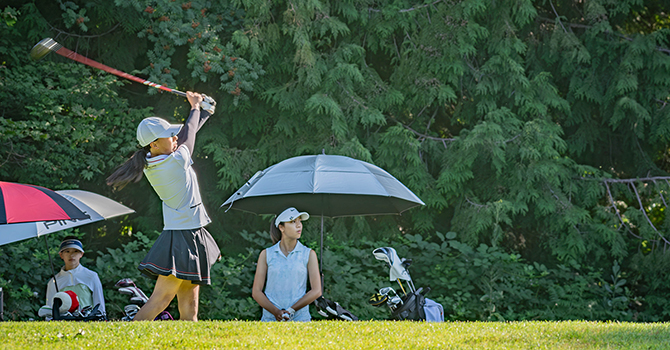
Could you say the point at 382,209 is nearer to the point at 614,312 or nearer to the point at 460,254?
the point at 460,254

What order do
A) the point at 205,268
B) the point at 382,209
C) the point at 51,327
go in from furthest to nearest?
the point at 382,209
the point at 205,268
the point at 51,327

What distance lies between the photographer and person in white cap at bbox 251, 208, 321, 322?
478 centimetres

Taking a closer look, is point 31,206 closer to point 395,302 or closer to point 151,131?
point 151,131

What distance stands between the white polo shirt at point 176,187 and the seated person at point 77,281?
6.38 ft

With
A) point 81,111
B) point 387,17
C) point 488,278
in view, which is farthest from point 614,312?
point 81,111

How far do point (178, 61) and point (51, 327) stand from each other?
220 inches

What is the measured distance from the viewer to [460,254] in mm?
7598

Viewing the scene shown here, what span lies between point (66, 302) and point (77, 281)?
0.77m

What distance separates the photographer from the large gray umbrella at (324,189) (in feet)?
15.8

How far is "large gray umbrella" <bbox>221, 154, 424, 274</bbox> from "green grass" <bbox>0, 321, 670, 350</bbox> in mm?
1089

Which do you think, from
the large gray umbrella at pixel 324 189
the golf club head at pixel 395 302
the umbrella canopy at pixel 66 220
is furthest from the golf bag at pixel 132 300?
the golf club head at pixel 395 302

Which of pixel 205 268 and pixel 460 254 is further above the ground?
pixel 205 268

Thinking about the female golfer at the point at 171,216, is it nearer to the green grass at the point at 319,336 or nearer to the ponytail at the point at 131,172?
the ponytail at the point at 131,172

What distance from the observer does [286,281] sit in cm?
482
